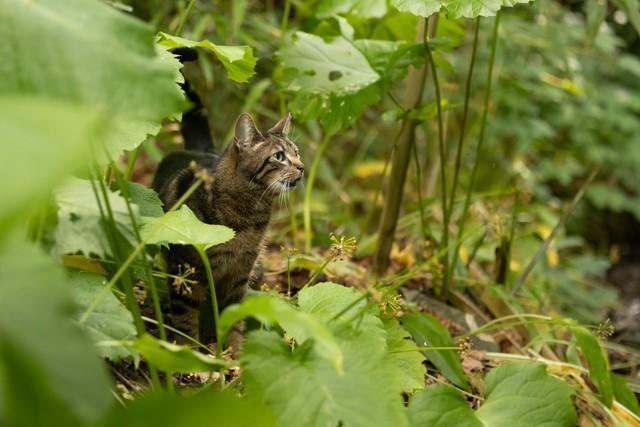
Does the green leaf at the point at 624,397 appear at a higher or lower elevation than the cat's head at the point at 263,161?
lower

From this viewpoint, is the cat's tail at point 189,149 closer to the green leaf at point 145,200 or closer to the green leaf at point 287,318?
the green leaf at point 145,200

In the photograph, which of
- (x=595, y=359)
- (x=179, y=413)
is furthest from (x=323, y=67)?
(x=179, y=413)

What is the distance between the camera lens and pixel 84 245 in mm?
1065

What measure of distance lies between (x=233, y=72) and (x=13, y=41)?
2.54 feet

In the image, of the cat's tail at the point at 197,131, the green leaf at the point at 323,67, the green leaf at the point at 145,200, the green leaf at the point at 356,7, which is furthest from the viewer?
the cat's tail at the point at 197,131

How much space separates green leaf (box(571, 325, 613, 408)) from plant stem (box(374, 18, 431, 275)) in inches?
29.0

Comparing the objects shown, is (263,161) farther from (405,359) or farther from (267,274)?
(405,359)

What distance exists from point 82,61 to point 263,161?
3.70 ft

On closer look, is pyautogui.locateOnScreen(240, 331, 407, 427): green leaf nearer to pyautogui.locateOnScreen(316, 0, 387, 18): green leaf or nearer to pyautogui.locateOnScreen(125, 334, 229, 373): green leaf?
pyautogui.locateOnScreen(125, 334, 229, 373): green leaf

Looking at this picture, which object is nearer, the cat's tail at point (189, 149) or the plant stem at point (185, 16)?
the plant stem at point (185, 16)

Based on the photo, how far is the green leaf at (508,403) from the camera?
1.34m

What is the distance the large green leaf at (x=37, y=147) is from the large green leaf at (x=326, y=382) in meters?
0.50

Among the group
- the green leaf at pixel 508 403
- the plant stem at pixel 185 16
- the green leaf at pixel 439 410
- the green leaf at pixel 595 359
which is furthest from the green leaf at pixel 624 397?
the plant stem at pixel 185 16

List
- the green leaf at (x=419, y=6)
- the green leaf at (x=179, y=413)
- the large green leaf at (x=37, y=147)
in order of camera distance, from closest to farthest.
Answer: the large green leaf at (x=37, y=147) < the green leaf at (x=179, y=413) < the green leaf at (x=419, y=6)
